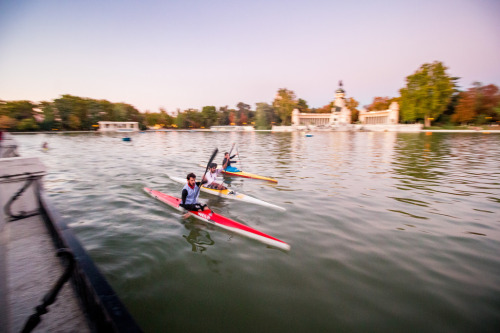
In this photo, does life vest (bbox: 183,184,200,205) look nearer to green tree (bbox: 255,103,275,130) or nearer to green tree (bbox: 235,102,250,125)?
green tree (bbox: 255,103,275,130)

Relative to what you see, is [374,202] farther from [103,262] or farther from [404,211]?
[103,262]

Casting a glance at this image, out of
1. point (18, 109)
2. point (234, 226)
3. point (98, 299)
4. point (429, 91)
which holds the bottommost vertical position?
point (234, 226)

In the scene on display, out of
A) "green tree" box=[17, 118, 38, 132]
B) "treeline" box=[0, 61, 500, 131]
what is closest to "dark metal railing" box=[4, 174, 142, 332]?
"treeline" box=[0, 61, 500, 131]

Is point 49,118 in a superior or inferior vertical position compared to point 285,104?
inferior

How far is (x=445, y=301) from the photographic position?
201 inches

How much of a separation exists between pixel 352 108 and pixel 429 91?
39.4m

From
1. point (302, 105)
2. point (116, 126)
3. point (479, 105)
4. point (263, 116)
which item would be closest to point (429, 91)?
point (479, 105)

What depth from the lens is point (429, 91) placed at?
254ft

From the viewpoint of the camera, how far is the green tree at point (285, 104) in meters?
117

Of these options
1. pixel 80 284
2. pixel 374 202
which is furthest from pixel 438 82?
pixel 80 284

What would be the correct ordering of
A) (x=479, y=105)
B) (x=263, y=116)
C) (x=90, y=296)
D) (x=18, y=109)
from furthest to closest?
1. (x=263, y=116)
2. (x=18, y=109)
3. (x=479, y=105)
4. (x=90, y=296)

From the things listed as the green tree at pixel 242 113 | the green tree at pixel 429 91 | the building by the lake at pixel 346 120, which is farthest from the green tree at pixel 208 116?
the green tree at pixel 429 91

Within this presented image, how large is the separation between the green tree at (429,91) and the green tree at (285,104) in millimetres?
50312

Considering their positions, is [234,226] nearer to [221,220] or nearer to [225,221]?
[225,221]
